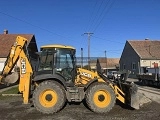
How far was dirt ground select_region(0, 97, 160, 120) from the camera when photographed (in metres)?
10.6

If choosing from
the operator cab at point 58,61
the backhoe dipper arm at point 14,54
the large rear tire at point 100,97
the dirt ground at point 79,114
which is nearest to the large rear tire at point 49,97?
the dirt ground at point 79,114

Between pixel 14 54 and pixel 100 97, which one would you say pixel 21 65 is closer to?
pixel 14 54

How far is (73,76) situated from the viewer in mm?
12352

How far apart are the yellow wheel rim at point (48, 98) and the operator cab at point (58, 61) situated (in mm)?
819

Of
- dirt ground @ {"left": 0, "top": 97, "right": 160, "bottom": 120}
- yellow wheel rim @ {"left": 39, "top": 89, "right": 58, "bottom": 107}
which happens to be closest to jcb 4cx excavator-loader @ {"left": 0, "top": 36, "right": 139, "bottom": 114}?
yellow wheel rim @ {"left": 39, "top": 89, "right": 58, "bottom": 107}

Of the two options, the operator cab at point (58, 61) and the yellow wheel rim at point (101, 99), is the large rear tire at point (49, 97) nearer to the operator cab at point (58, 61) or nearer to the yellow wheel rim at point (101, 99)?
the operator cab at point (58, 61)

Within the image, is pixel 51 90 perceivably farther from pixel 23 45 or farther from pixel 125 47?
pixel 125 47

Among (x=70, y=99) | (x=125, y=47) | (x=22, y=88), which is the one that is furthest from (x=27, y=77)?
(x=125, y=47)

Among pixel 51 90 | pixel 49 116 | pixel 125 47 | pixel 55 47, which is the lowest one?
pixel 49 116

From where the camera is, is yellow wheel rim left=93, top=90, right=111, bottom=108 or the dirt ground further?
yellow wheel rim left=93, top=90, right=111, bottom=108

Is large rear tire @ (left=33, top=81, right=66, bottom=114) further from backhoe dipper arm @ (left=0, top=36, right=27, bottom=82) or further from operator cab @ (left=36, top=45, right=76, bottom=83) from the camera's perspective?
backhoe dipper arm @ (left=0, top=36, right=27, bottom=82)

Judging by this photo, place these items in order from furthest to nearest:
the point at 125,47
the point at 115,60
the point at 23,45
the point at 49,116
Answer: the point at 115,60, the point at 125,47, the point at 23,45, the point at 49,116

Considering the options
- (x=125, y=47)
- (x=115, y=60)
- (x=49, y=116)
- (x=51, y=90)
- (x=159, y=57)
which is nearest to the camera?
(x=49, y=116)

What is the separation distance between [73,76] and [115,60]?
263 ft
